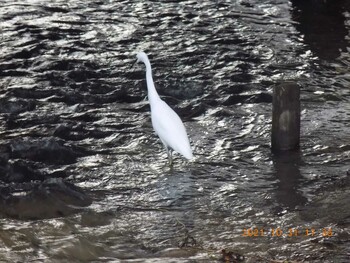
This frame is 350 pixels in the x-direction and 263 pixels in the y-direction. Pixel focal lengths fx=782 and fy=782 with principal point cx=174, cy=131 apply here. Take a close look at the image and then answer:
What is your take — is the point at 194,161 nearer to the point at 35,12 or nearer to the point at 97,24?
the point at 97,24

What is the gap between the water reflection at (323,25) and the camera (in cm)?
1316

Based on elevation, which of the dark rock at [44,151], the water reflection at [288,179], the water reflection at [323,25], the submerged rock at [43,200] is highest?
the submerged rock at [43,200]

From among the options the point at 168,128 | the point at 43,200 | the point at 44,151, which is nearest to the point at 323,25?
the point at 168,128

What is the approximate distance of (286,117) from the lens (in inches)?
343

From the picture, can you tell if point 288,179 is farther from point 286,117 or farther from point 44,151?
point 44,151

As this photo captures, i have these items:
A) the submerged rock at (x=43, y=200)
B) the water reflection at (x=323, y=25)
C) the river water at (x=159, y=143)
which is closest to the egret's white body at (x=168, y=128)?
the river water at (x=159, y=143)

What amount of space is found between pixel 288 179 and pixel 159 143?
1.84m

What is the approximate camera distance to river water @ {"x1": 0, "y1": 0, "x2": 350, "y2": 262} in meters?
6.89

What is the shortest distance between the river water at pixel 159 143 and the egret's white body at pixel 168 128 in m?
0.27

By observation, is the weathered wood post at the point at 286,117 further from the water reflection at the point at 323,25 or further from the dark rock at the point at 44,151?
the water reflection at the point at 323,25

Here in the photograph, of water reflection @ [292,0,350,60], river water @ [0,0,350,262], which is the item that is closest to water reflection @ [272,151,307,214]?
river water @ [0,0,350,262]

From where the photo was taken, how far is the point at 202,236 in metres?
6.92

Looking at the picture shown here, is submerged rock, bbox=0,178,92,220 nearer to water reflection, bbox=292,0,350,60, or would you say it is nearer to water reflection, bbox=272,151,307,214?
water reflection, bbox=272,151,307,214

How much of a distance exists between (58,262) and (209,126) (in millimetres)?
3809
